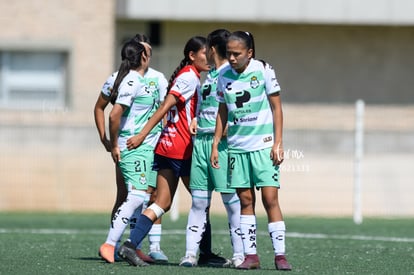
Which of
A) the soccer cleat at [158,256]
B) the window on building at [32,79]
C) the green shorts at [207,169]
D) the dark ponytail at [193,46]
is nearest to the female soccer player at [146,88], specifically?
the soccer cleat at [158,256]

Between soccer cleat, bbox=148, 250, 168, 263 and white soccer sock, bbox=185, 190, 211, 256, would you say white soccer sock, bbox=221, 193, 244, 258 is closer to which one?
white soccer sock, bbox=185, 190, 211, 256

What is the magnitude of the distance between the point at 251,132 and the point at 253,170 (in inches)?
13.0

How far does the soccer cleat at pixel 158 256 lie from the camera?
1146 cm

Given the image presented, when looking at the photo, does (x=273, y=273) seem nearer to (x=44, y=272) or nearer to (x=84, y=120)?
(x=44, y=272)

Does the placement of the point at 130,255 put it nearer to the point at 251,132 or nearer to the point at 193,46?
the point at 251,132

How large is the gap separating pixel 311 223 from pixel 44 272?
9.41 m

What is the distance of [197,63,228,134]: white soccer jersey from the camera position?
10836 millimetres

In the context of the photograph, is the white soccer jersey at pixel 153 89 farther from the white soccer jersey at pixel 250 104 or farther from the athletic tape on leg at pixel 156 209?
the white soccer jersey at pixel 250 104

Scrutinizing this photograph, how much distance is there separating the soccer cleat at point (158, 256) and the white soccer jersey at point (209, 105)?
1383mm

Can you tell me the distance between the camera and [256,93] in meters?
10.4

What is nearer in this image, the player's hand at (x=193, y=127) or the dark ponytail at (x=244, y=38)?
the dark ponytail at (x=244, y=38)

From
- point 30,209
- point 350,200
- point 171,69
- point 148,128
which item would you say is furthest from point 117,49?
point 148,128

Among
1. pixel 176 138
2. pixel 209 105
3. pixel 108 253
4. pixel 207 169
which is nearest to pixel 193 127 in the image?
pixel 176 138

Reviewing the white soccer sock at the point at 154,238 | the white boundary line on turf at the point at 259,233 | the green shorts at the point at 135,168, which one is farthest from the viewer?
the white boundary line on turf at the point at 259,233
